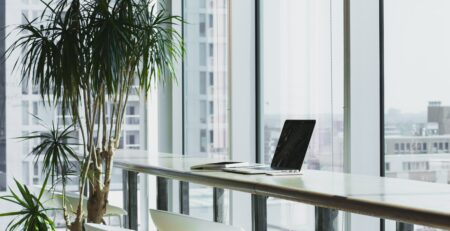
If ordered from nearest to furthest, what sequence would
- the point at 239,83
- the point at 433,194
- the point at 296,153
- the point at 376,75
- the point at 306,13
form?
the point at 433,194, the point at 296,153, the point at 376,75, the point at 306,13, the point at 239,83

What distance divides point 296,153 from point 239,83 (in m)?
1.90

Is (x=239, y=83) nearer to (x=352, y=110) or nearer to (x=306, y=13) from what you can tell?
(x=306, y=13)

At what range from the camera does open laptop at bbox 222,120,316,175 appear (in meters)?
2.82

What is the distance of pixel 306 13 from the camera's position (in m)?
4.06

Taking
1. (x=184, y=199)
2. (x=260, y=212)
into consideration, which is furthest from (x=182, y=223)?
(x=184, y=199)

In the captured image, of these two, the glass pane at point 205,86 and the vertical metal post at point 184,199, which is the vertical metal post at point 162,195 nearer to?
the vertical metal post at point 184,199

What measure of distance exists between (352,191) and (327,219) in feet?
0.93

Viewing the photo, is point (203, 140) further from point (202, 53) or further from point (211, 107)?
point (202, 53)

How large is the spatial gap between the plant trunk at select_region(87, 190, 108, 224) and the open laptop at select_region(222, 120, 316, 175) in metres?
0.96

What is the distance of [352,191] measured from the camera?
2193 millimetres

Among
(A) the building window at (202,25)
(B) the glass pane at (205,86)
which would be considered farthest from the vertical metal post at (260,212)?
(A) the building window at (202,25)

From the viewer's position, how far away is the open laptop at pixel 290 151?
282 centimetres

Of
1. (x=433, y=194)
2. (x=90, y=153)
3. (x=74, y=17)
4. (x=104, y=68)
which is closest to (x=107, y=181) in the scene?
(x=90, y=153)

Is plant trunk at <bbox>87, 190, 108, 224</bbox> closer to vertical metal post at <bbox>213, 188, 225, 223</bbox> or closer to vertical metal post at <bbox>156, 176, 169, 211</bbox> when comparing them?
vertical metal post at <bbox>156, 176, 169, 211</bbox>
